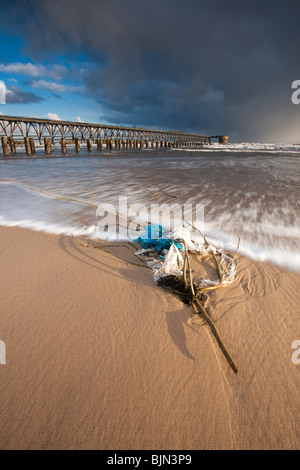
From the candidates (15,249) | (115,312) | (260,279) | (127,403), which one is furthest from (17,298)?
(260,279)

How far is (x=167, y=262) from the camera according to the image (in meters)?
1.58

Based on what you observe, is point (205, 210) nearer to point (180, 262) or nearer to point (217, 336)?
point (180, 262)

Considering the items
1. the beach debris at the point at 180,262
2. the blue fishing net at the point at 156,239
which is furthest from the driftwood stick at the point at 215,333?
the blue fishing net at the point at 156,239

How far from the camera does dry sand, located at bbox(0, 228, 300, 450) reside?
2.54 feet

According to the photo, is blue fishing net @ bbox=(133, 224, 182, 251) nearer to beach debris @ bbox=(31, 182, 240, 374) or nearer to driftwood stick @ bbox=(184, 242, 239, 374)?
beach debris @ bbox=(31, 182, 240, 374)

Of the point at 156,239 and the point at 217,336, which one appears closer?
the point at 217,336

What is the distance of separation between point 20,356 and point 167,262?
1010mm

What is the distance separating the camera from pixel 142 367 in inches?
38.6

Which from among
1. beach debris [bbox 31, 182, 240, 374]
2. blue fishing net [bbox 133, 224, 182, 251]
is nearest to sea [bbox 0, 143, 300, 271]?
beach debris [bbox 31, 182, 240, 374]

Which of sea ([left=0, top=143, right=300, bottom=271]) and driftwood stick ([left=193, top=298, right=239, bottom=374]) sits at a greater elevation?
sea ([left=0, top=143, right=300, bottom=271])

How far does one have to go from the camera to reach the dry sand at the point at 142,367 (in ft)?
2.54

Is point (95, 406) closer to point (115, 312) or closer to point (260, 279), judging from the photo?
point (115, 312)

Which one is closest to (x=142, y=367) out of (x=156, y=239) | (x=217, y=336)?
(x=217, y=336)

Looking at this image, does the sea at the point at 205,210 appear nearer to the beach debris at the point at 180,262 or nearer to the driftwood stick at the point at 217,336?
the beach debris at the point at 180,262
